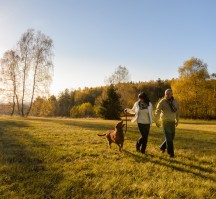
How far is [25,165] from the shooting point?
6016 mm

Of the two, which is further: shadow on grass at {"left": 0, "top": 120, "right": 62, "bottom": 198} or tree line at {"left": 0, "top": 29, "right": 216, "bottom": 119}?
tree line at {"left": 0, "top": 29, "right": 216, "bottom": 119}

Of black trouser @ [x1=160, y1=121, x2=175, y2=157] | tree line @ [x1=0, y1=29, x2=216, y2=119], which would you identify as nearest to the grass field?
black trouser @ [x1=160, y1=121, x2=175, y2=157]

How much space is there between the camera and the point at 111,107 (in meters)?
45.4

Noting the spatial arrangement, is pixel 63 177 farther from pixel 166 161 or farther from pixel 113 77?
pixel 113 77

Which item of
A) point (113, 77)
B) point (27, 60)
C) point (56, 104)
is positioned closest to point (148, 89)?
point (113, 77)

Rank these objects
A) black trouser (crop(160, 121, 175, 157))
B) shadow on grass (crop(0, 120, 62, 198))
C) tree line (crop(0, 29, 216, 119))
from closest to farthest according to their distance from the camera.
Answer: shadow on grass (crop(0, 120, 62, 198)) → black trouser (crop(160, 121, 175, 157)) → tree line (crop(0, 29, 216, 119))

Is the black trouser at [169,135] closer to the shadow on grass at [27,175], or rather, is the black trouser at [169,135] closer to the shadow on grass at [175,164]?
the shadow on grass at [175,164]

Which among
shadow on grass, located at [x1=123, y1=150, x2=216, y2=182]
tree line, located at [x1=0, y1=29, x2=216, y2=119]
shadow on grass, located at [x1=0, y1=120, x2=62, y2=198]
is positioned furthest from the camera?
tree line, located at [x1=0, y1=29, x2=216, y2=119]

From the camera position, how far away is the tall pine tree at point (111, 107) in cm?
4544

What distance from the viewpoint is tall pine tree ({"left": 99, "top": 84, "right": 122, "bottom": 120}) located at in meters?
45.4

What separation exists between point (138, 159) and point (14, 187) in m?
3.76

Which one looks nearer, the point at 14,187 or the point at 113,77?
the point at 14,187

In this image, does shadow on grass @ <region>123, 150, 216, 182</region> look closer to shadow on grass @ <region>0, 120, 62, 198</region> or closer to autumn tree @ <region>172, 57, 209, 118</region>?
shadow on grass @ <region>0, 120, 62, 198</region>

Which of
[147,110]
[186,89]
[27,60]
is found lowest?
[147,110]
